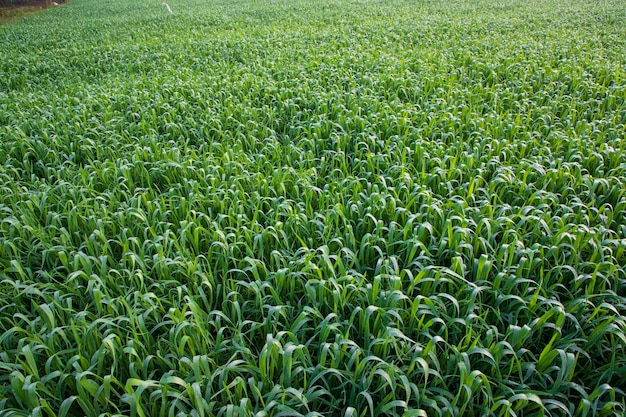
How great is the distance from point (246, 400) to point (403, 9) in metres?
16.3

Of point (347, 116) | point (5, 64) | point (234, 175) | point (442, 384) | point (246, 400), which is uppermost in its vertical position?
point (5, 64)

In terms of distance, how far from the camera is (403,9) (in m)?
15.5

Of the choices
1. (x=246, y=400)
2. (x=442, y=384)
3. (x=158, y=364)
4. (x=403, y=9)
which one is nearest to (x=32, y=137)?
(x=158, y=364)

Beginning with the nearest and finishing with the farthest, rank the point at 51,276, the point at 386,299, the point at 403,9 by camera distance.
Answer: the point at 386,299 < the point at 51,276 < the point at 403,9

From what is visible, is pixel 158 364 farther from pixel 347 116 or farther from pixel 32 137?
pixel 32 137

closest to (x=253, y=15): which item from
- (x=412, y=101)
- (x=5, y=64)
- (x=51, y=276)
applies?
(x=5, y=64)

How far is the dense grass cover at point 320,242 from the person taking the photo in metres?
2.19

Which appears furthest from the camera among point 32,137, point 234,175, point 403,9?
point 403,9

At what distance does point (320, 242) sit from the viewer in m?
3.32

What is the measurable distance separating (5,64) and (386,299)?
36.0 feet

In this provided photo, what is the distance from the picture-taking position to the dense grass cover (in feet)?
7.20

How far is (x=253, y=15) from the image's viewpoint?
16.2 m

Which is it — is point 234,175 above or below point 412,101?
below

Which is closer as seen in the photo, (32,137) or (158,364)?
(158,364)
